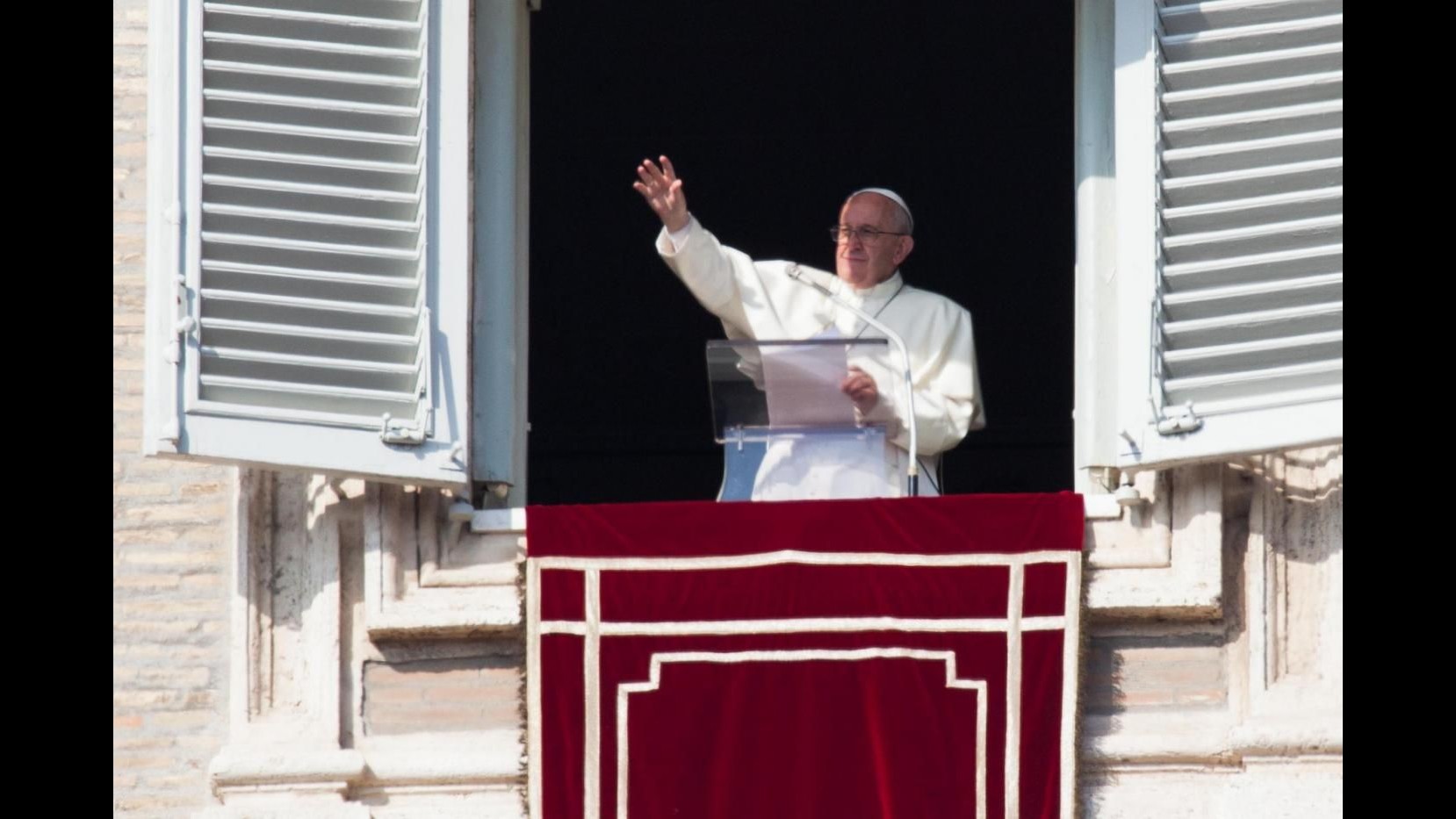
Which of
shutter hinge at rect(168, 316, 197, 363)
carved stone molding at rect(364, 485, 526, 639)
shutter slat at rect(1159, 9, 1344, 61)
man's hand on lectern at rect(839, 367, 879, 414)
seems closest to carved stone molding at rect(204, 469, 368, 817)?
carved stone molding at rect(364, 485, 526, 639)

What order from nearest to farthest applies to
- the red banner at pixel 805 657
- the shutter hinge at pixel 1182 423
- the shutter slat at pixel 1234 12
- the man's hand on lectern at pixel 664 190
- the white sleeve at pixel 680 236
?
the red banner at pixel 805 657 < the shutter hinge at pixel 1182 423 < the shutter slat at pixel 1234 12 < the man's hand on lectern at pixel 664 190 < the white sleeve at pixel 680 236

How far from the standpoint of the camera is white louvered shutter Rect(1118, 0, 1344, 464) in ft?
28.5

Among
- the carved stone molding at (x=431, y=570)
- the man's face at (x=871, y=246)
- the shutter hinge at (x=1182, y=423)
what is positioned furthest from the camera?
the man's face at (x=871, y=246)

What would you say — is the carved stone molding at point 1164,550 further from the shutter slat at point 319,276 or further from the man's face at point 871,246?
the shutter slat at point 319,276

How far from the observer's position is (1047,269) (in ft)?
43.0

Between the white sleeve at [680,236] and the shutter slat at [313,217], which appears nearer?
the shutter slat at [313,217]

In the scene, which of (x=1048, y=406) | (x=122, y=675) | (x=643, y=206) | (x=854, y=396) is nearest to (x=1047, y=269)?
(x=1048, y=406)

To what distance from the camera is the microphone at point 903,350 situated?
9.16 meters

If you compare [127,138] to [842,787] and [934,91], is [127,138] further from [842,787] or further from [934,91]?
[934,91]

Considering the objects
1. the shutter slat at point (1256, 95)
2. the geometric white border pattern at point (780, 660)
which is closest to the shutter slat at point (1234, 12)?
the shutter slat at point (1256, 95)

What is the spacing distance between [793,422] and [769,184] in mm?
3912

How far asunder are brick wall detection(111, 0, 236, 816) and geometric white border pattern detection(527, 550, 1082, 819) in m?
0.80

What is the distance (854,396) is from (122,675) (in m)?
1.80

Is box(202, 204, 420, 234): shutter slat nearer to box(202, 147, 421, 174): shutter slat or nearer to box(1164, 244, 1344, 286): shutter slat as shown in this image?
box(202, 147, 421, 174): shutter slat
